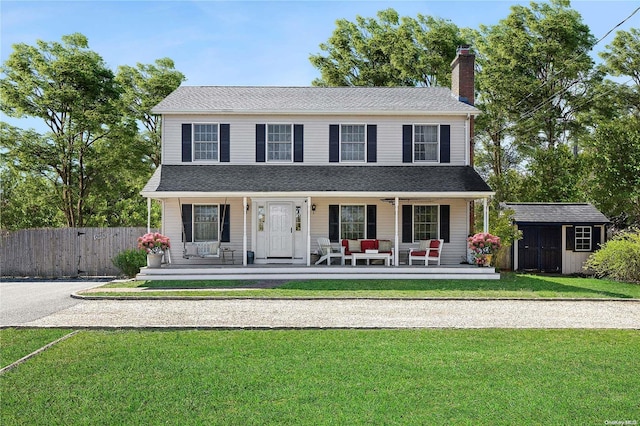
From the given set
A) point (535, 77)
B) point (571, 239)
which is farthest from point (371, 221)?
point (535, 77)

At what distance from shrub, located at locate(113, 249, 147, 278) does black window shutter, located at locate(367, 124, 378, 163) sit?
883 cm

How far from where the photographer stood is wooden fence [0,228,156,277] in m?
21.6

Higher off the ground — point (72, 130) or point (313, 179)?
point (72, 130)

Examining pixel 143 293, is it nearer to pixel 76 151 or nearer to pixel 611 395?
pixel 611 395

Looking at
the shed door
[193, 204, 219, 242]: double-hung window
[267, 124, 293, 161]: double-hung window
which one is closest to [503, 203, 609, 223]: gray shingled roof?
the shed door

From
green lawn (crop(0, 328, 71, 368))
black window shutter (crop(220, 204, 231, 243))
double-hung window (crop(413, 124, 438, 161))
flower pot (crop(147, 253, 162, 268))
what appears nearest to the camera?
green lawn (crop(0, 328, 71, 368))

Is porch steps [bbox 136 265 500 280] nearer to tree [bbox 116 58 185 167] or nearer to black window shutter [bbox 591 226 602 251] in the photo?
black window shutter [bbox 591 226 602 251]

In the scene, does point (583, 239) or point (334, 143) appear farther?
point (583, 239)

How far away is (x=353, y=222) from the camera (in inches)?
771

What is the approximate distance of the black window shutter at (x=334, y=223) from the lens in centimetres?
1948

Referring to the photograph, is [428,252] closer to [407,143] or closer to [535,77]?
[407,143]

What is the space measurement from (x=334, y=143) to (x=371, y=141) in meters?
1.34

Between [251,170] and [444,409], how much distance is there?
14585 millimetres

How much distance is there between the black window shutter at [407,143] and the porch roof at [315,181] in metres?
0.40
